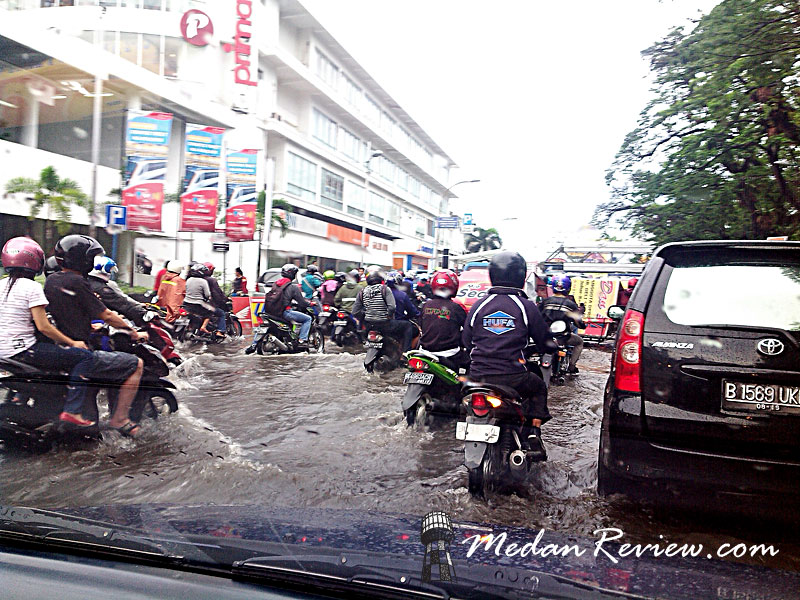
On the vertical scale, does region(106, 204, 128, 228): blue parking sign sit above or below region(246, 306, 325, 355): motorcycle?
above

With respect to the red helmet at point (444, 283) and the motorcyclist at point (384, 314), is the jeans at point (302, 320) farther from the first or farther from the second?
the red helmet at point (444, 283)

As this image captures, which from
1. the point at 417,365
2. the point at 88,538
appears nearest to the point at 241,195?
the point at 417,365

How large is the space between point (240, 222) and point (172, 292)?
8071 mm

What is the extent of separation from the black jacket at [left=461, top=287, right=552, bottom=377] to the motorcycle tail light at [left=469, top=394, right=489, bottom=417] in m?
0.25

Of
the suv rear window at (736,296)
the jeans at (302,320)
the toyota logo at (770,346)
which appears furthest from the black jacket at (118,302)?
the jeans at (302,320)

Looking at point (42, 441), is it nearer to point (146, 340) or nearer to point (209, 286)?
point (146, 340)

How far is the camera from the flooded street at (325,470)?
3.76m

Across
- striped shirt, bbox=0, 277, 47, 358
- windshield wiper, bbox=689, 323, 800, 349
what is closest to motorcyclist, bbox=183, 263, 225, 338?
striped shirt, bbox=0, 277, 47, 358

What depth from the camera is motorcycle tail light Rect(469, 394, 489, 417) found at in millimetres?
4082

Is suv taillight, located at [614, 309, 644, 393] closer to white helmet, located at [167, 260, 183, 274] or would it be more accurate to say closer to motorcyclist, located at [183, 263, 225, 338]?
motorcyclist, located at [183, 263, 225, 338]

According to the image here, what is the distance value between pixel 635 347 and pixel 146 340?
403 centimetres

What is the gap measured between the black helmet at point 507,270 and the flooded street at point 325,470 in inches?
56.1

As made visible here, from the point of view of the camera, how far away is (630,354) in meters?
3.42

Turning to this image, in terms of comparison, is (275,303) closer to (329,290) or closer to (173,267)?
(173,267)
